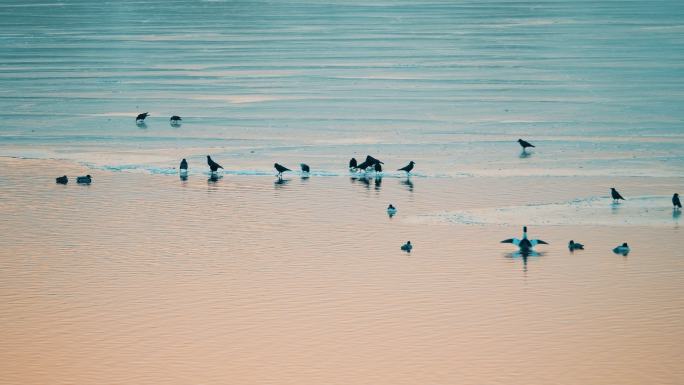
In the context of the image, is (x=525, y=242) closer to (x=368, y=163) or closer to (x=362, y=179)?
(x=362, y=179)

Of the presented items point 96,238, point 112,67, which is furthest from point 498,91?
point 96,238

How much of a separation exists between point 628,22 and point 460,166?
169ft

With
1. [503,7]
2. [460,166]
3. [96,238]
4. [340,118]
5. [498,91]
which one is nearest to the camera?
[96,238]

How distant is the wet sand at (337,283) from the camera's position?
1717cm

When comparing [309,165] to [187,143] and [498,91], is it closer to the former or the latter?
[187,143]

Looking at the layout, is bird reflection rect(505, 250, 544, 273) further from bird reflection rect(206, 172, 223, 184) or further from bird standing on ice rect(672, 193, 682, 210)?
bird reflection rect(206, 172, 223, 184)

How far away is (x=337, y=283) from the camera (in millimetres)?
20984

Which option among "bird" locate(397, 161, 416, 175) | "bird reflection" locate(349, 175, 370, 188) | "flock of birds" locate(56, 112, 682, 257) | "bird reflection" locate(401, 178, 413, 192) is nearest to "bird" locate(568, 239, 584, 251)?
"flock of birds" locate(56, 112, 682, 257)

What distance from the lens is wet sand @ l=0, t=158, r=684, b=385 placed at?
17.2 m

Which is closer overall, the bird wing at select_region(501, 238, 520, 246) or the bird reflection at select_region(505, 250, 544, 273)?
the bird reflection at select_region(505, 250, 544, 273)

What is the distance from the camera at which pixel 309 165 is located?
32156mm

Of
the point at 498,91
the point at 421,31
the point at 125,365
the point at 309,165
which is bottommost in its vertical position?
the point at 125,365

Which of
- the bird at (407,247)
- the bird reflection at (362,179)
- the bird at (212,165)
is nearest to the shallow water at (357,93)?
the bird at (212,165)

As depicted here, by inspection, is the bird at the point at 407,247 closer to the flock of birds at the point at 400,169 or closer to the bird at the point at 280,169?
the flock of birds at the point at 400,169
